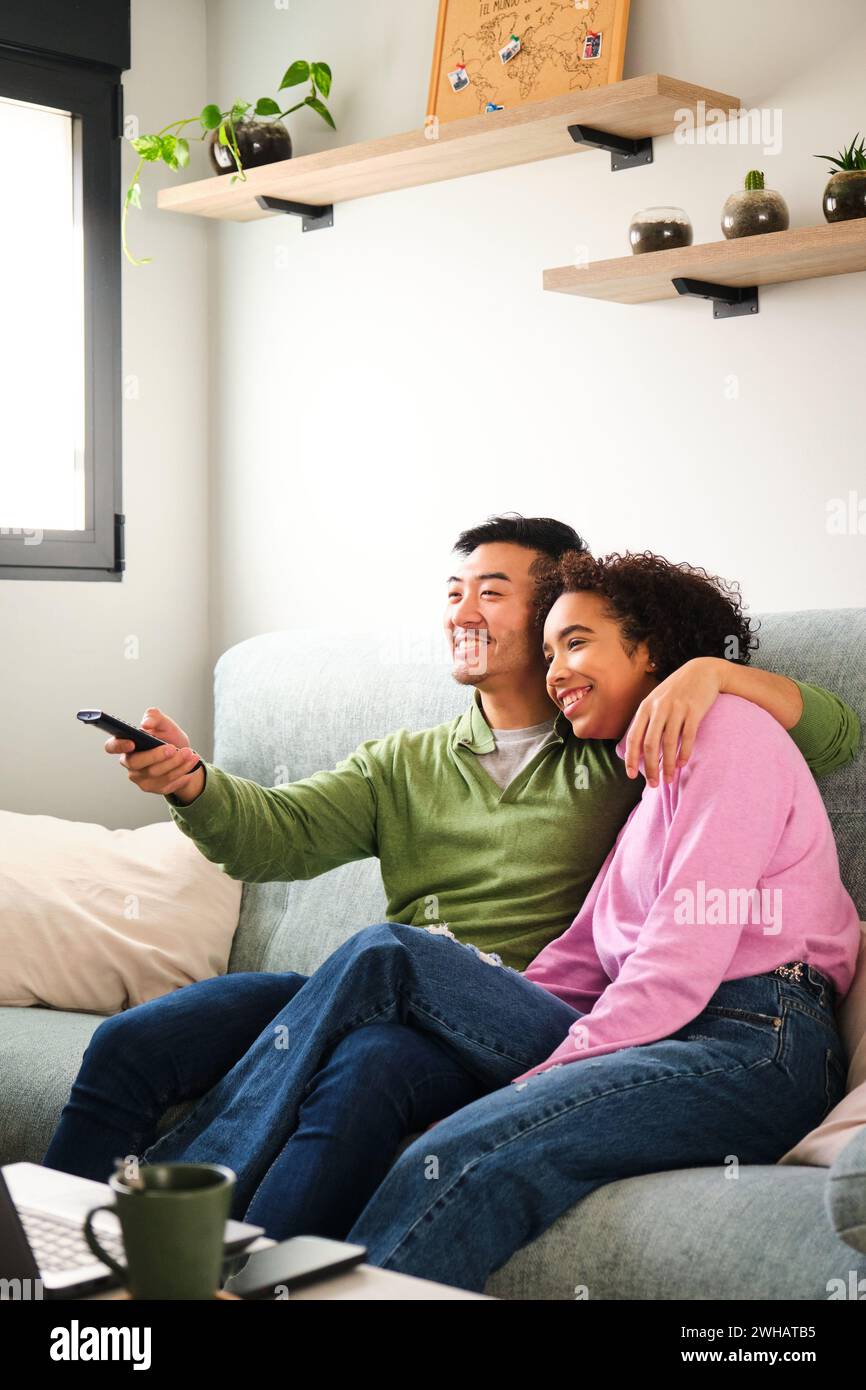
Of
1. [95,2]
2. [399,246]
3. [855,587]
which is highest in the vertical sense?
[95,2]

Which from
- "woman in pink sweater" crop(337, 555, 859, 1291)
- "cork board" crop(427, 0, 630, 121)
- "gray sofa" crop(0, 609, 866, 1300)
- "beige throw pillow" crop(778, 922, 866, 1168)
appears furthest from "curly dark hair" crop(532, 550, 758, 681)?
"cork board" crop(427, 0, 630, 121)

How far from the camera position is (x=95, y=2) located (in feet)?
10.1

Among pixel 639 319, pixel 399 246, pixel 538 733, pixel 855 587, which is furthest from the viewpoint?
pixel 399 246

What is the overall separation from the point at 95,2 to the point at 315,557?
3.92 feet

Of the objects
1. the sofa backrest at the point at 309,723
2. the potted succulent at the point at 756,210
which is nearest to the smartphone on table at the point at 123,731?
the sofa backrest at the point at 309,723

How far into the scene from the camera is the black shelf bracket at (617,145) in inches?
96.0

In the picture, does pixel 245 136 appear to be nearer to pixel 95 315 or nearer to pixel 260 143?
pixel 260 143

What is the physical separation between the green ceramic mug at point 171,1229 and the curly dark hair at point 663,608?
1163 mm

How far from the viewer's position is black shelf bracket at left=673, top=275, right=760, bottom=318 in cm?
237

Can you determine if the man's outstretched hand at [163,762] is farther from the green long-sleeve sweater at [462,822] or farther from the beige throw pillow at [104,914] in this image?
the beige throw pillow at [104,914]

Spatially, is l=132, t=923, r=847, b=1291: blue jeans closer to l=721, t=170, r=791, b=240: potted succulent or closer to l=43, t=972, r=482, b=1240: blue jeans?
l=43, t=972, r=482, b=1240: blue jeans
